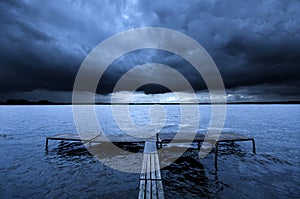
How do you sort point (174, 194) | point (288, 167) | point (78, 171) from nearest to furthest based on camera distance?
point (174, 194) → point (78, 171) → point (288, 167)

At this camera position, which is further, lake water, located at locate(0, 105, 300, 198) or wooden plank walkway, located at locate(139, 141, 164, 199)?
lake water, located at locate(0, 105, 300, 198)

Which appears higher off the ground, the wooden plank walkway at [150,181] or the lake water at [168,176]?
the wooden plank walkway at [150,181]

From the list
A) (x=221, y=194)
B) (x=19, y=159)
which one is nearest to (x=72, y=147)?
(x=19, y=159)

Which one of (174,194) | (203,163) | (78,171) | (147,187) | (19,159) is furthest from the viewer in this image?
(19,159)

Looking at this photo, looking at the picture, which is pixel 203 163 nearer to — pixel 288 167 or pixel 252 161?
pixel 252 161

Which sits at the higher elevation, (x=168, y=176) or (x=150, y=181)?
(x=150, y=181)

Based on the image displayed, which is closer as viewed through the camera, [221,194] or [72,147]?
[221,194]

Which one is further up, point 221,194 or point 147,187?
point 147,187

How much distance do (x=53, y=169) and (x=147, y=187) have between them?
32.7ft

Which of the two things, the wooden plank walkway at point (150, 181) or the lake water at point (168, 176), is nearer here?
the wooden plank walkway at point (150, 181)

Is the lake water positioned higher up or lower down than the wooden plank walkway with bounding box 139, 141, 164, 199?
lower down

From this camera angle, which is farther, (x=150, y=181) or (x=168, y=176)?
(x=168, y=176)

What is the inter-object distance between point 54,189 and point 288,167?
19.5 m

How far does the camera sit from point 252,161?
695 inches
